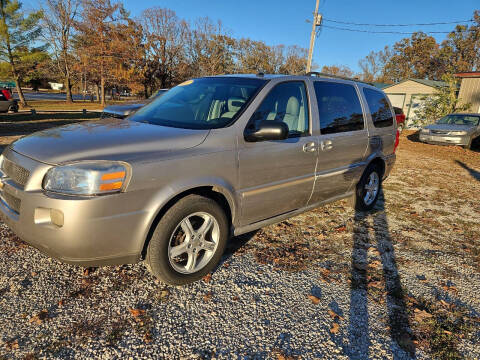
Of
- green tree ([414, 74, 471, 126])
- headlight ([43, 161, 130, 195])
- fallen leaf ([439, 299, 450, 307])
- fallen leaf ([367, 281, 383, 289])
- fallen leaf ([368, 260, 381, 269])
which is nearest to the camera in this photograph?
headlight ([43, 161, 130, 195])

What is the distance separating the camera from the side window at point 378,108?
4328 mm

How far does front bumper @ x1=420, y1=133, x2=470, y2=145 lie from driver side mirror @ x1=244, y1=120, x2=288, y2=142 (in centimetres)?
1301

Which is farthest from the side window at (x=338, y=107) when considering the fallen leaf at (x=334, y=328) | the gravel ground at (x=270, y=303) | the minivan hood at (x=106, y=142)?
the fallen leaf at (x=334, y=328)

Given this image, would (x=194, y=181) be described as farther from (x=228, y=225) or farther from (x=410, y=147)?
(x=410, y=147)

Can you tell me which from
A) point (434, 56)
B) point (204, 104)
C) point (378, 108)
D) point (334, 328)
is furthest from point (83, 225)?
point (434, 56)

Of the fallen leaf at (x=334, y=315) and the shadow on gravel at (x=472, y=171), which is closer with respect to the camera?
the fallen leaf at (x=334, y=315)

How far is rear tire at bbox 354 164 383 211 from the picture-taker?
4.43 meters

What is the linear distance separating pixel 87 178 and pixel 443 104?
70.7 feet

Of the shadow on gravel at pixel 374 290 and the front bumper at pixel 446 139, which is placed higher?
the front bumper at pixel 446 139

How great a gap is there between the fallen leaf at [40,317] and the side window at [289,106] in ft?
7.99

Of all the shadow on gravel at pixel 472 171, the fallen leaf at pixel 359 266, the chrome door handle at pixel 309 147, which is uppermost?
the chrome door handle at pixel 309 147

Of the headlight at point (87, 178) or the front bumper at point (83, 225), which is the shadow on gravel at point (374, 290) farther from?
the headlight at point (87, 178)

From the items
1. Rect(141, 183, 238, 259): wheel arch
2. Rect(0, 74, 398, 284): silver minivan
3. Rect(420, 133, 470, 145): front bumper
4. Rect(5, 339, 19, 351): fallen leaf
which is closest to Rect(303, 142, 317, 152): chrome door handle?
Rect(0, 74, 398, 284): silver minivan

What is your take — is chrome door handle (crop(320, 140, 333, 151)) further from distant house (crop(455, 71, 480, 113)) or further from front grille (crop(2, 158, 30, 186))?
distant house (crop(455, 71, 480, 113))
